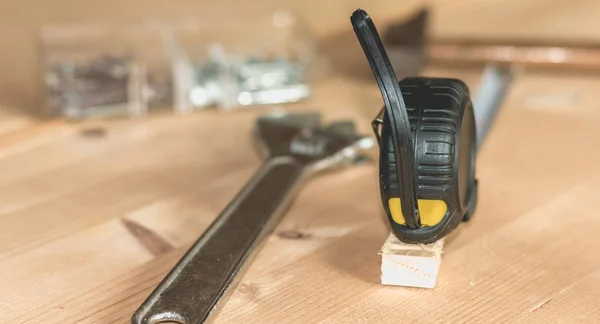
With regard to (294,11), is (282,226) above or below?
below

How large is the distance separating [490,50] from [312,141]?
35 centimetres

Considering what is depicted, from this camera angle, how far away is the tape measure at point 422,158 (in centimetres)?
39

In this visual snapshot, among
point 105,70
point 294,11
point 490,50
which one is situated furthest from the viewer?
point 294,11

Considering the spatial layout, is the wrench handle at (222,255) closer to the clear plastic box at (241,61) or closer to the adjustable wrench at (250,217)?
the adjustable wrench at (250,217)

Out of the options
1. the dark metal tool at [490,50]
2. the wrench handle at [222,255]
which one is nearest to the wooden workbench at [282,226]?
the wrench handle at [222,255]

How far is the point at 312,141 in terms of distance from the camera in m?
0.59

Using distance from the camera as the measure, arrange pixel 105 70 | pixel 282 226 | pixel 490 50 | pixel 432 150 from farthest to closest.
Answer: pixel 490 50, pixel 105 70, pixel 282 226, pixel 432 150

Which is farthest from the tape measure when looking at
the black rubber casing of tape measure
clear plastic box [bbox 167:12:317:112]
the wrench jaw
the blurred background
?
the blurred background

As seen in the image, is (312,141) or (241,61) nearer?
(312,141)

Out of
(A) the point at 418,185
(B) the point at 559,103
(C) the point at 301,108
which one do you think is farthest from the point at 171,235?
(B) the point at 559,103

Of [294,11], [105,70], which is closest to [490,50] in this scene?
[294,11]

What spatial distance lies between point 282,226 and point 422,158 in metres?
0.14

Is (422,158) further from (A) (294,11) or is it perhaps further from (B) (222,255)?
(A) (294,11)

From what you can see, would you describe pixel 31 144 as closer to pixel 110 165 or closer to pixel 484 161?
pixel 110 165
